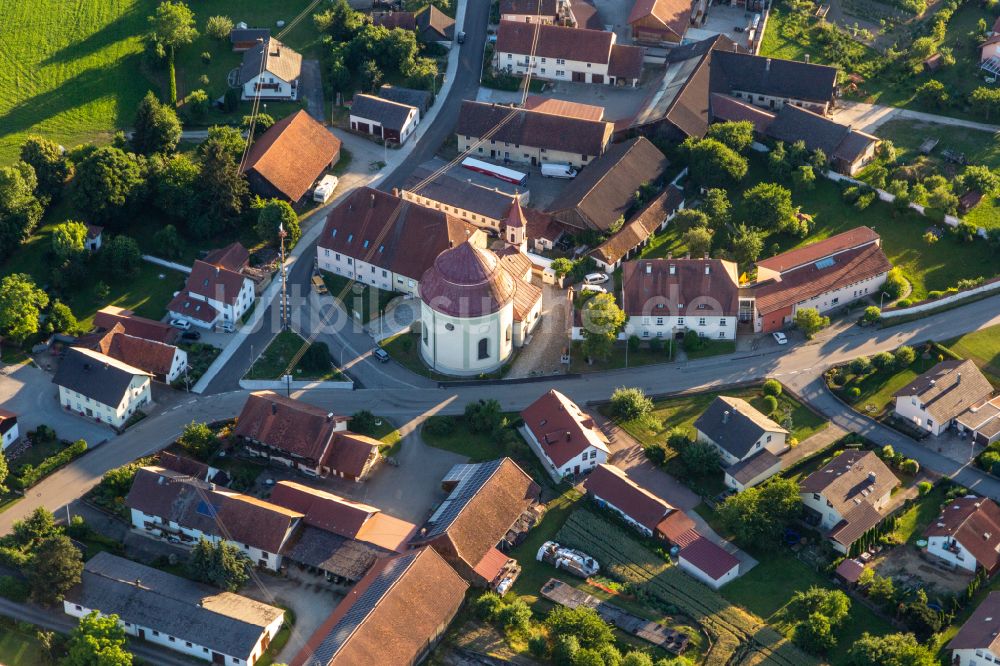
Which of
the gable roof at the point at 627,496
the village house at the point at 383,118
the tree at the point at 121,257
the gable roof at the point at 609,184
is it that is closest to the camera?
the gable roof at the point at 627,496

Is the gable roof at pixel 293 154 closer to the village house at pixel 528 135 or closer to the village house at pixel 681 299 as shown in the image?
the village house at pixel 528 135

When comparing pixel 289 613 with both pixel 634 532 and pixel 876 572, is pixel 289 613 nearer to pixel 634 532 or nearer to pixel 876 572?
pixel 634 532

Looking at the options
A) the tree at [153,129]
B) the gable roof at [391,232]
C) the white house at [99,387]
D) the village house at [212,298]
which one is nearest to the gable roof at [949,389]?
the gable roof at [391,232]

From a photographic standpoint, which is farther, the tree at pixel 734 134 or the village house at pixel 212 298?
the tree at pixel 734 134

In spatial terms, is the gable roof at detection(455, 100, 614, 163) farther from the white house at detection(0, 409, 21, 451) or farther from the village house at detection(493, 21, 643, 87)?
the white house at detection(0, 409, 21, 451)

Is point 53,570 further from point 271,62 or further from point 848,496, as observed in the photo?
point 271,62

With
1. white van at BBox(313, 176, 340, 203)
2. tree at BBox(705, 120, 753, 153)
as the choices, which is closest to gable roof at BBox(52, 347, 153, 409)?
white van at BBox(313, 176, 340, 203)
